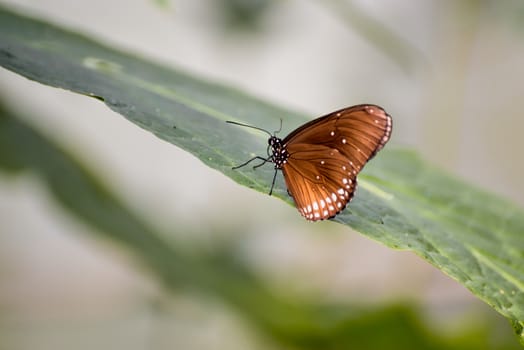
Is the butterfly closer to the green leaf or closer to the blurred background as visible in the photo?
the green leaf

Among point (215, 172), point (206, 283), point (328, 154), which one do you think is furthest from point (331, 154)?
point (215, 172)

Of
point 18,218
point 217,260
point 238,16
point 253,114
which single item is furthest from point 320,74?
point 253,114

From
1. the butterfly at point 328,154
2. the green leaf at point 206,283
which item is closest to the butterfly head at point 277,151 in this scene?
the butterfly at point 328,154

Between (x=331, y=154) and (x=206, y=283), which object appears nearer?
(x=331, y=154)

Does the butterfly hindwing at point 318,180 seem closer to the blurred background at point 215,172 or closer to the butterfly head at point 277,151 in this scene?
the butterfly head at point 277,151

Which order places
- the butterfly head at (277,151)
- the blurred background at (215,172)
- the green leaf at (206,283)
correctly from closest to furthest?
the butterfly head at (277,151)
the green leaf at (206,283)
the blurred background at (215,172)

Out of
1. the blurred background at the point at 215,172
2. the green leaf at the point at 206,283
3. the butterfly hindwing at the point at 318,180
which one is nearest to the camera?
the butterfly hindwing at the point at 318,180

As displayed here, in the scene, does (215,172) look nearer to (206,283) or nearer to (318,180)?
(206,283)
